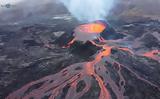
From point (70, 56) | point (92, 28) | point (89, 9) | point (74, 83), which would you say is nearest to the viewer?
point (74, 83)

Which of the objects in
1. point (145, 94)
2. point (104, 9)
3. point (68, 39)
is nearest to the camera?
point (145, 94)

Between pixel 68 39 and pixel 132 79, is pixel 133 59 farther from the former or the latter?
pixel 68 39

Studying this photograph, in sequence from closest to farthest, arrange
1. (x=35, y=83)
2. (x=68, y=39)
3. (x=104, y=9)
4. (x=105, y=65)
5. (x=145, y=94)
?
1. (x=145, y=94)
2. (x=35, y=83)
3. (x=105, y=65)
4. (x=68, y=39)
5. (x=104, y=9)

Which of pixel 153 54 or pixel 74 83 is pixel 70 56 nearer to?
pixel 74 83

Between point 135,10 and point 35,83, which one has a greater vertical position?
point 135,10

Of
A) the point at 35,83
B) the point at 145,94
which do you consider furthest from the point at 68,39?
the point at 145,94

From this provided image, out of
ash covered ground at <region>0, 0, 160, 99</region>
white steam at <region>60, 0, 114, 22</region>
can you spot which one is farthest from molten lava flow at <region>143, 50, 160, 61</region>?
white steam at <region>60, 0, 114, 22</region>

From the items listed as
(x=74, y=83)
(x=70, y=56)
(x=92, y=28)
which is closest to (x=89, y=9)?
(x=92, y=28)
